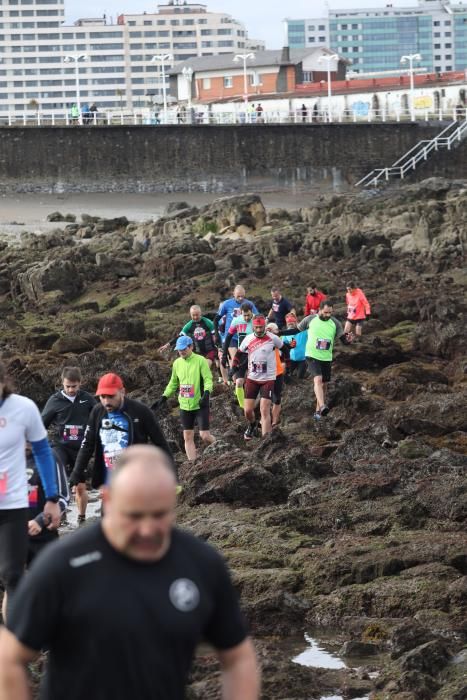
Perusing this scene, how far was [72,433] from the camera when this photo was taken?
40.6ft

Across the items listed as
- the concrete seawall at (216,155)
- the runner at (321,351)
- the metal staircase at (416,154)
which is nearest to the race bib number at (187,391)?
the runner at (321,351)

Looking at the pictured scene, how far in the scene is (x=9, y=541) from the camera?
25.9 ft

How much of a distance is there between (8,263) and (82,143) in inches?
1079

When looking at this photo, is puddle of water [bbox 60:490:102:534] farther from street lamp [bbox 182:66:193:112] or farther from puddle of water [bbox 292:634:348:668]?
street lamp [bbox 182:66:193:112]

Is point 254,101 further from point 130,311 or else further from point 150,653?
point 150,653

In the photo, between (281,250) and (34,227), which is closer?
(281,250)

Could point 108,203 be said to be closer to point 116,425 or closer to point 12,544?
point 116,425

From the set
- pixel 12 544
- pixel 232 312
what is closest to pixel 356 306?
pixel 232 312

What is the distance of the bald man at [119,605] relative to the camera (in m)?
4.27

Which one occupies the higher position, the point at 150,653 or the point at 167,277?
the point at 150,653

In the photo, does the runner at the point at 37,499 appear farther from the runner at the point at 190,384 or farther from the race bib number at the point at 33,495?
the runner at the point at 190,384

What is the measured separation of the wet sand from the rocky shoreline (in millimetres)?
22325

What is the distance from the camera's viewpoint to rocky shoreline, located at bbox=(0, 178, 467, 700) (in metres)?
9.77

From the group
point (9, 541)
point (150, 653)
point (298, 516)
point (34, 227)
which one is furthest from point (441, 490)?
point (34, 227)
